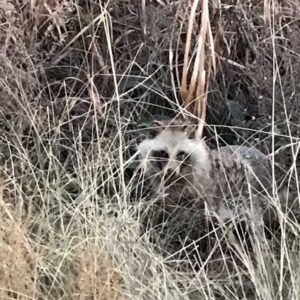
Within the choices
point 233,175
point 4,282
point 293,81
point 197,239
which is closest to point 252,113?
point 293,81

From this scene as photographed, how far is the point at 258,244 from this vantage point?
8.07 ft

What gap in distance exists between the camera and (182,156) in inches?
119

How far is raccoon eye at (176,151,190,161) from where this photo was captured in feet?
9.86

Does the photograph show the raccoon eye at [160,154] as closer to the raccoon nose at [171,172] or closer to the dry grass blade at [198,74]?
the raccoon nose at [171,172]

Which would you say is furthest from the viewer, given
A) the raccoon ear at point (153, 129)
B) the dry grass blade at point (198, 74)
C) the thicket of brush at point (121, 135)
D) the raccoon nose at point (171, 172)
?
the dry grass blade at point (198, 74)

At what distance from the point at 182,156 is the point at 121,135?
244 millimetres

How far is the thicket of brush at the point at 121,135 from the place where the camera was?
2.40m

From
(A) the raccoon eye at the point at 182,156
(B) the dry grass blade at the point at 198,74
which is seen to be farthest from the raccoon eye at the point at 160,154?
(B) the dry grass blade at the point at 198,74

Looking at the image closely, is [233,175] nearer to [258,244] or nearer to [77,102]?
[258,244]

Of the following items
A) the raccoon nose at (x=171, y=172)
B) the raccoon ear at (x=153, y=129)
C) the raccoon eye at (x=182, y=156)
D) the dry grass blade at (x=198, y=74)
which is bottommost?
the raccoon nose at (x=171, y=172)

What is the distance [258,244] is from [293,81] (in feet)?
3.21

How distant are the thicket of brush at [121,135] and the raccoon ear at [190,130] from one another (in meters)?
0.08

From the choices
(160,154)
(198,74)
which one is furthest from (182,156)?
(198,74)

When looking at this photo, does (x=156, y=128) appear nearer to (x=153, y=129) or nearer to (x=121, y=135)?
(x=153, y=129)
